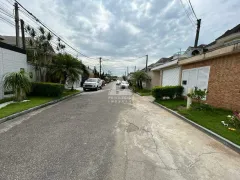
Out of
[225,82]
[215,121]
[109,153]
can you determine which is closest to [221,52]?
[225,82]

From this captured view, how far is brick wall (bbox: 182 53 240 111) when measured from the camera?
255 inches

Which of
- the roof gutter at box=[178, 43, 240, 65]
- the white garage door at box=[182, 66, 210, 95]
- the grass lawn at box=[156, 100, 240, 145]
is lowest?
the grass lawn at box=[156, 100, 240, 145]

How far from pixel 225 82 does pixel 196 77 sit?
246cm

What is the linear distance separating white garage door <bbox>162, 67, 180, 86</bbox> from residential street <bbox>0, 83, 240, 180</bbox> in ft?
27.6

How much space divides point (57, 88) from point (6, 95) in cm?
313

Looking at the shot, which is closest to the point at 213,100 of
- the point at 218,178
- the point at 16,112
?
the point at 218,178

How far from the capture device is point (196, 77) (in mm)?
9469

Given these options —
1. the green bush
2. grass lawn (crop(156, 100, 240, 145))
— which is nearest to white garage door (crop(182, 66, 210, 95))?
grass lawn (crop(156, 100, 240, 145))

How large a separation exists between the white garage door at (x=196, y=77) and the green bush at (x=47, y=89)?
9949mm

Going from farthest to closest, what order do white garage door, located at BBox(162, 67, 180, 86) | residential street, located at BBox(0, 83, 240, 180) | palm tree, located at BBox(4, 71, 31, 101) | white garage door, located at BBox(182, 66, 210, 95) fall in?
white garage door, located at BBox(162, 67, 180, 86)
white garage door, located at BBox(182, 66, 210, 95)
palm tree, located at BBox(4, 71, 31, 101)
residential street, located at BBox(0, 83, 240, 180)

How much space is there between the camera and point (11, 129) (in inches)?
170

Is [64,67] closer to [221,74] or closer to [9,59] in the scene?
[9,59]

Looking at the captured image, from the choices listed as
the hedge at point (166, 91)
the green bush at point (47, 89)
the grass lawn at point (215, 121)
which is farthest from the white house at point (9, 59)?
the grass lawn at point (215, 121)

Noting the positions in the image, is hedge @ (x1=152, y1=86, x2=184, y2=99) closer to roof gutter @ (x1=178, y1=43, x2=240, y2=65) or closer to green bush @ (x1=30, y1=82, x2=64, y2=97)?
roof gutter @ (x1=178, y1=43, x2=240, y2=65)
